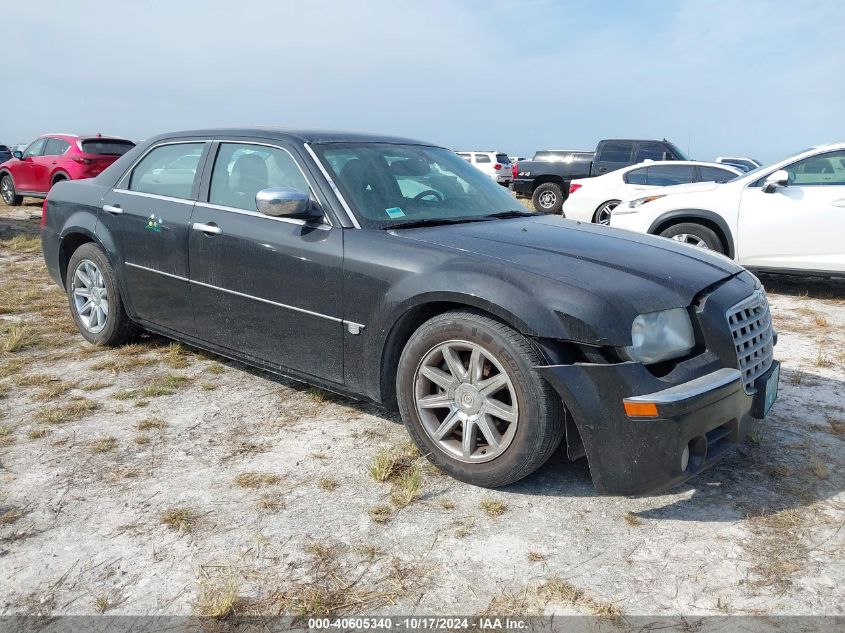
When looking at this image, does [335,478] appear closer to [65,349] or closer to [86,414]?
[86,414]

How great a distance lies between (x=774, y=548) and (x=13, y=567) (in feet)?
9.22

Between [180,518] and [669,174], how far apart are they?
10.1 metres

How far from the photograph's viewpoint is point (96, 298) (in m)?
5.08

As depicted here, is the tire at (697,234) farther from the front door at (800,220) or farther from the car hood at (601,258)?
the car hood at (601,258)

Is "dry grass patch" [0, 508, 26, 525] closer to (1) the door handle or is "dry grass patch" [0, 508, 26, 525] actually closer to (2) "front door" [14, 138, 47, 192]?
(1) the door handle

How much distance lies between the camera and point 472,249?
10.5ft

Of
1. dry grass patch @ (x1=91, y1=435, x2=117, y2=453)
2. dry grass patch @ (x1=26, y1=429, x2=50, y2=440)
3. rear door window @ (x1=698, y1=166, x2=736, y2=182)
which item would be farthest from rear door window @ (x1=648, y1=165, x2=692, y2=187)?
dry grass patch @ (x1=26, y1=429, x2=50, y2=440)

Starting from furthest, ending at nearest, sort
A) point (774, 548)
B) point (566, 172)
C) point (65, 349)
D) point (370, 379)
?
point (566, 172) < point (65, 349) < point (370, 379) < point (774, 548)

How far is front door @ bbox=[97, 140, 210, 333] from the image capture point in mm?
4285

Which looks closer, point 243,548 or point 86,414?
point 243,548

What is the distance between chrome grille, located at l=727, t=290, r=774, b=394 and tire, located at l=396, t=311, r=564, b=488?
84 centimetres

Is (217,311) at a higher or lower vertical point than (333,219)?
lower

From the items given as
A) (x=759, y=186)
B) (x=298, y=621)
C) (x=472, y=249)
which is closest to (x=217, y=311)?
(x=472, y=249)

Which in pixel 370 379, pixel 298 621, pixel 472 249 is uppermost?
pixel 472 249
